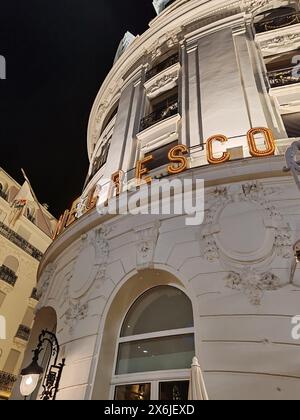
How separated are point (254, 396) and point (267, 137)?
567 centimetres

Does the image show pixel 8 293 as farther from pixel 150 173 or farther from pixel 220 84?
pixel 220 84

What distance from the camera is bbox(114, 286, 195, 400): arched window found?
5.57 m

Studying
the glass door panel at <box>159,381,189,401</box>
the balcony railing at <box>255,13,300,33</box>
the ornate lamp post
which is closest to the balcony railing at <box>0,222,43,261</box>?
the glass door panel at <box>159,381,189,401</box>

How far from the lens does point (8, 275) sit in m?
20.6

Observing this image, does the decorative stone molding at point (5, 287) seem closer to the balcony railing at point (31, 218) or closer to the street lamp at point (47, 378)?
the balcony railing at point (31, 218)

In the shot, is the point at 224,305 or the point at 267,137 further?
the point at 267,137

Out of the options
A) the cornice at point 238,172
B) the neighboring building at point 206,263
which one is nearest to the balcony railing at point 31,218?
the neighboring building at point 206,263

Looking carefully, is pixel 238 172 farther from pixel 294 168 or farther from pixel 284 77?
pixel 284 77

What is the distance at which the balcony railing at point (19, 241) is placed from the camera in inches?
847

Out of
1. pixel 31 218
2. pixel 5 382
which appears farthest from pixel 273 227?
pixel 31 218

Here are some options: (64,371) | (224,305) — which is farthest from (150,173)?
(64,371)

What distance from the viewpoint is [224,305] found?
17.8ft

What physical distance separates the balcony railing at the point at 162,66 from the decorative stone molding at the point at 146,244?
9341 millimetres

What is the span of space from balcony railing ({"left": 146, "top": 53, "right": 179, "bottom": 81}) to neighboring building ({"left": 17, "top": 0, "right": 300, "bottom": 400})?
2593 millimetres
